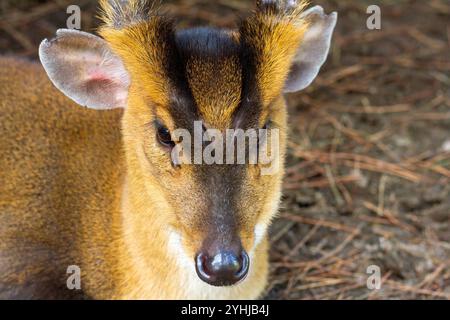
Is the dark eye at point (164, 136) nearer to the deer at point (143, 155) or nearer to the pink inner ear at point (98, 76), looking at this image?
the deer at point (143, 155)

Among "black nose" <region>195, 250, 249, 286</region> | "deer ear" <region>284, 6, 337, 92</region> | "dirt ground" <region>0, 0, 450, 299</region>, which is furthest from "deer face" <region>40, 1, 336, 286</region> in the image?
"dirt ground" <region>0, 0, 450, 299</region>

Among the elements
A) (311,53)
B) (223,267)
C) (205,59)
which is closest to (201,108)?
(205,59)

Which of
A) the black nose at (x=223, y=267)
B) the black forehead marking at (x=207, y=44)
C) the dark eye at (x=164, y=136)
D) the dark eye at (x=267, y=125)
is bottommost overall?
the black nose at (x=223, y=267)

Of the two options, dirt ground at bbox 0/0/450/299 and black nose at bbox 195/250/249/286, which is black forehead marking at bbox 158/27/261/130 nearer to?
black nose at bbox 195/250/249/286

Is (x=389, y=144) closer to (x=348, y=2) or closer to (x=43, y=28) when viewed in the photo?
(x=348, y=2)

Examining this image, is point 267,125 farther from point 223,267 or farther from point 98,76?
point 98,76

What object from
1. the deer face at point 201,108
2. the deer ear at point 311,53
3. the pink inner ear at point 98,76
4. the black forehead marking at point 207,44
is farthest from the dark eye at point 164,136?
the deer ear at point 311,53

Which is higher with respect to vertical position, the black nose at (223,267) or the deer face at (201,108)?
the deer face at (201,108)
